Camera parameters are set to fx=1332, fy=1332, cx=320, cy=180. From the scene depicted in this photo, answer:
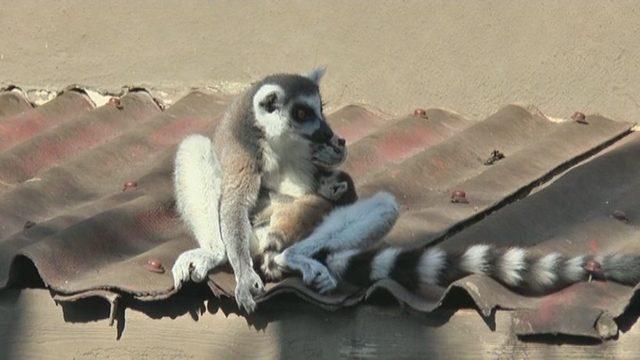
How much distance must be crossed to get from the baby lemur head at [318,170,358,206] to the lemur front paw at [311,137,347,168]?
52 millimetres

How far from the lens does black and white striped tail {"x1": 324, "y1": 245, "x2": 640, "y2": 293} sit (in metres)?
4.06

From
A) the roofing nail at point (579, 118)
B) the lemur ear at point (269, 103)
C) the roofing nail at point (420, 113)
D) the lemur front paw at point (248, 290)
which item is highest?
the roofing nail at point (420, 113)

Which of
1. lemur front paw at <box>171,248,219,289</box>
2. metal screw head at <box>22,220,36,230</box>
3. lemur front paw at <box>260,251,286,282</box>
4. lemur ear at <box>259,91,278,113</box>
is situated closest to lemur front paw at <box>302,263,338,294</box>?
lemur front paw at <box>260,251,286,282</box>

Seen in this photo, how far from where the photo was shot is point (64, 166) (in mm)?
6094

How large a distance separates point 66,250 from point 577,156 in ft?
7.37

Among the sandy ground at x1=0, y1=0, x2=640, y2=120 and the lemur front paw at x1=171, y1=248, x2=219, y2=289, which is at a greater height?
the sandy ground at x1=0, y1=0, x2=640, y2=120

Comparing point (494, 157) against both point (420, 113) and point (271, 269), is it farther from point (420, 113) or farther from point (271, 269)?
point (271, 269)

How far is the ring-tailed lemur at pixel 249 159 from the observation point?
5.15 meters

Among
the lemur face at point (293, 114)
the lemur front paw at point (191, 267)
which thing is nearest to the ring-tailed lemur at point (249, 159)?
the lemur face at point (293, 114)

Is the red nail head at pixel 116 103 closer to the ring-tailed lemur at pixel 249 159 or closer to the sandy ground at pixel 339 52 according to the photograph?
the sandy ground at pixel 339 52

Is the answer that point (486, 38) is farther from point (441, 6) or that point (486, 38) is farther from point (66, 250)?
point (66, 250)

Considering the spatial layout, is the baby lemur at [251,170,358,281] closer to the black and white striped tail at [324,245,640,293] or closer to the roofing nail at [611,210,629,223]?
the black and white striped tail at [324,245,640,293]

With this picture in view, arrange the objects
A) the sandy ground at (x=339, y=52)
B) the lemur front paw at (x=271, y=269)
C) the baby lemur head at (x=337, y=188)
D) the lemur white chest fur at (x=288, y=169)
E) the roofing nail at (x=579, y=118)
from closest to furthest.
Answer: the lemur front paw at (x=271, y=269) → the baby lemur head at (x=337, y=188) → the lemur white chest fur at (x=288, y=169) → the roofing nail at (x=579, y=118) → the sandy ground at (x=339, y=52)

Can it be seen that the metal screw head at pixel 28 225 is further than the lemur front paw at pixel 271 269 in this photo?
Yes
